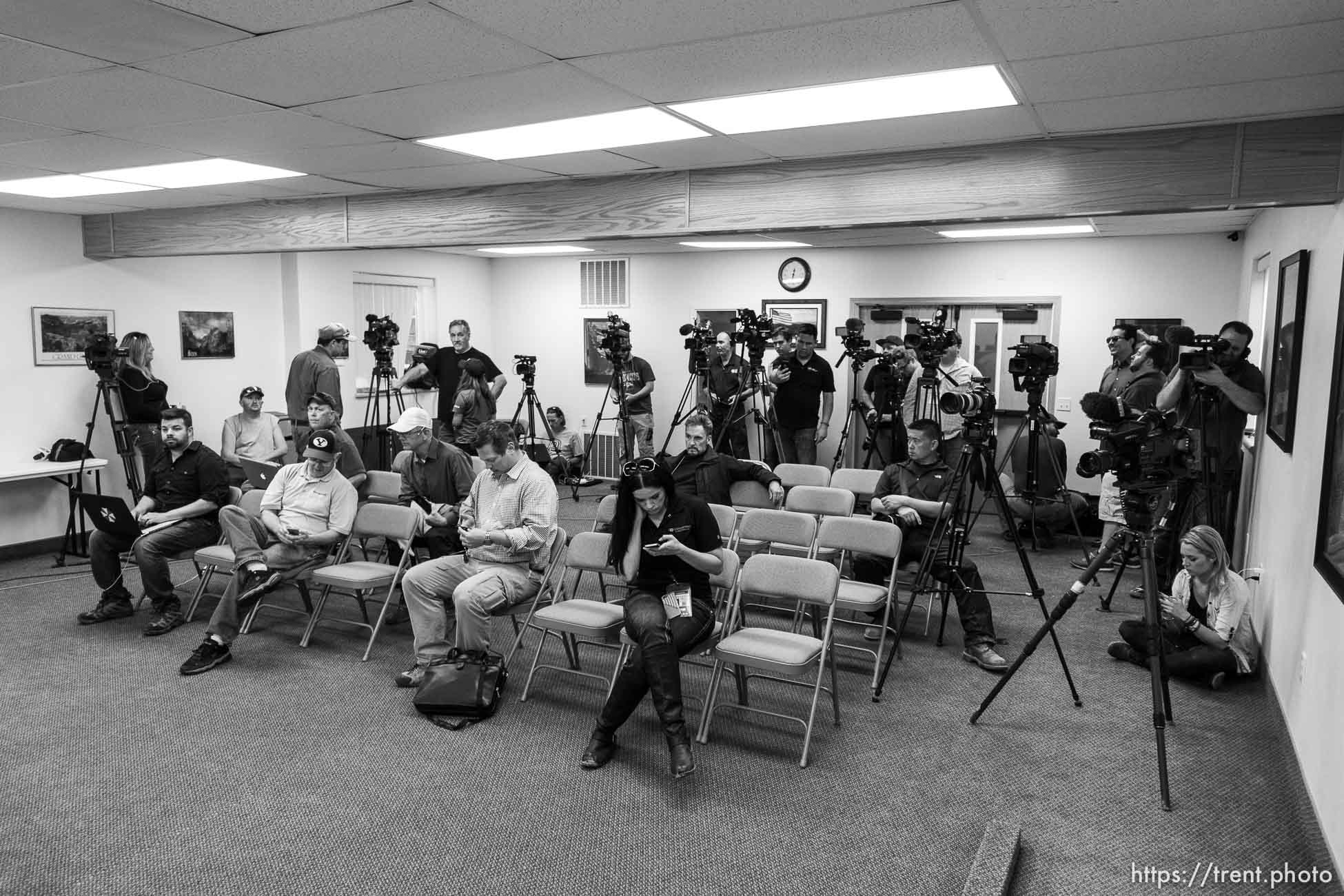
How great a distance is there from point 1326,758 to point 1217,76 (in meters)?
2.31

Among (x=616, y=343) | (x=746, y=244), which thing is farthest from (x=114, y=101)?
(x=746, y=244)

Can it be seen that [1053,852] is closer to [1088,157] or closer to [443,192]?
[1088,157]

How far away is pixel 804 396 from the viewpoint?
868cm

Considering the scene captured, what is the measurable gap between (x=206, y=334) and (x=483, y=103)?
599 cm

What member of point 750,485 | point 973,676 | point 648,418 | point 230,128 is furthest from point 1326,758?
point 648,418

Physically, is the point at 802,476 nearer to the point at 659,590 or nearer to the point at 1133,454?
the point at 659,590

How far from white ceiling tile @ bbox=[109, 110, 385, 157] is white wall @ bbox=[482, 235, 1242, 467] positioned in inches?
257

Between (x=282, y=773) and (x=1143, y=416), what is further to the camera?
(x=1143, y=416)

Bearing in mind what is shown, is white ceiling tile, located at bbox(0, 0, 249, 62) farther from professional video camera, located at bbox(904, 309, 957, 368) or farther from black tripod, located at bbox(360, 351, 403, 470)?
black tripod, located at bbox(360, 351, 403, 470)

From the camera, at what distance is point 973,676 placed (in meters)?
4.78

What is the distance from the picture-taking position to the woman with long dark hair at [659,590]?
12.4ft

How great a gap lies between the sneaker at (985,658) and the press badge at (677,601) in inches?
73.5

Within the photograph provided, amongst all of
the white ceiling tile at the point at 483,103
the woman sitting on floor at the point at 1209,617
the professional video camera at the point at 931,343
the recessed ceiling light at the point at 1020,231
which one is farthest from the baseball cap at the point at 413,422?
the recessed ceiling light at the point at 1020,231

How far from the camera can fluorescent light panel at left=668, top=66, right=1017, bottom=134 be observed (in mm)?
3145
